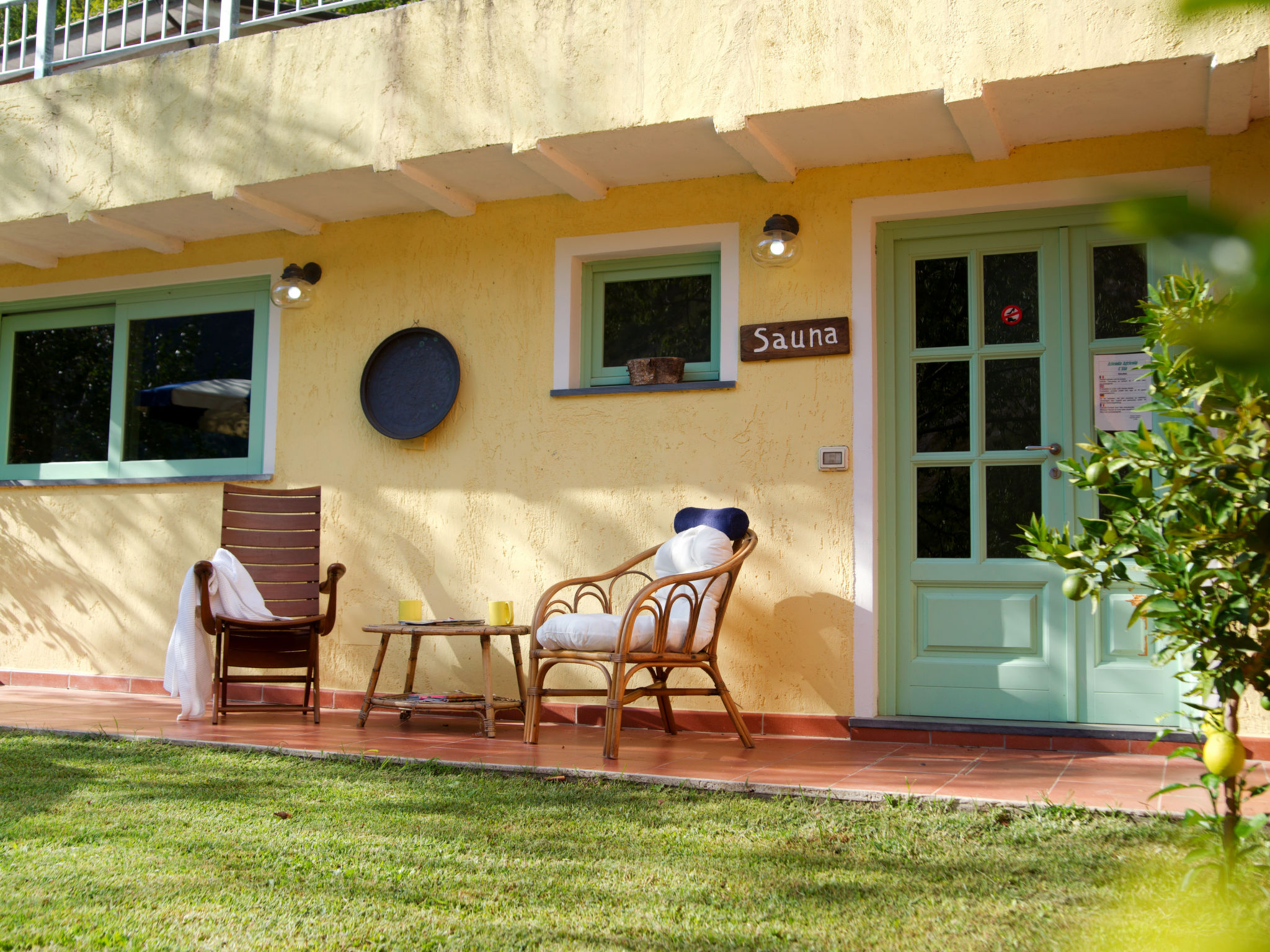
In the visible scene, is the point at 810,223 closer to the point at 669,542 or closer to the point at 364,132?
the point at 669,542

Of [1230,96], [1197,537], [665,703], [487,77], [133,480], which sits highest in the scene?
[487,77]

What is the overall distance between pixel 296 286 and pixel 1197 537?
5.03 m

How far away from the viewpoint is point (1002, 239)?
4.84 metres

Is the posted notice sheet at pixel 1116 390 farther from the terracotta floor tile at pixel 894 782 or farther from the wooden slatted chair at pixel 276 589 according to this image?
the wooden slatted chair at pixel 276 589

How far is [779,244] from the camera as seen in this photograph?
4.91m

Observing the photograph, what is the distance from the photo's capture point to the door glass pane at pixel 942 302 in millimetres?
4914

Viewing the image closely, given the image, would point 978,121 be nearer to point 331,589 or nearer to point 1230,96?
point 1230,96

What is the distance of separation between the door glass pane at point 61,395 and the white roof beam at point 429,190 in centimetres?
243

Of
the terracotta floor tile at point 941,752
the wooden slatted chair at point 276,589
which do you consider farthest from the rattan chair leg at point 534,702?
the terracotta floor tile at point 941,752

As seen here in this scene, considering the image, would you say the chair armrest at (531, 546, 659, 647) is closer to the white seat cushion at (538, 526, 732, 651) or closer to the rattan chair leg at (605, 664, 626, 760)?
the white seat cushion at (538, 526, 732, 651)

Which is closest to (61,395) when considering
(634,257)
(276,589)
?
(276,589)

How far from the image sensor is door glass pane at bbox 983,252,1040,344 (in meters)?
4.79

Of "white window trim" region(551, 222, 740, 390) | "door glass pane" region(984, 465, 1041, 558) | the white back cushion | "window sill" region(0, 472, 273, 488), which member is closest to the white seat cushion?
the white back cushion

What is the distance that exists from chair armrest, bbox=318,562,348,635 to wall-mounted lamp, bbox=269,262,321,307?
1.43 meters
